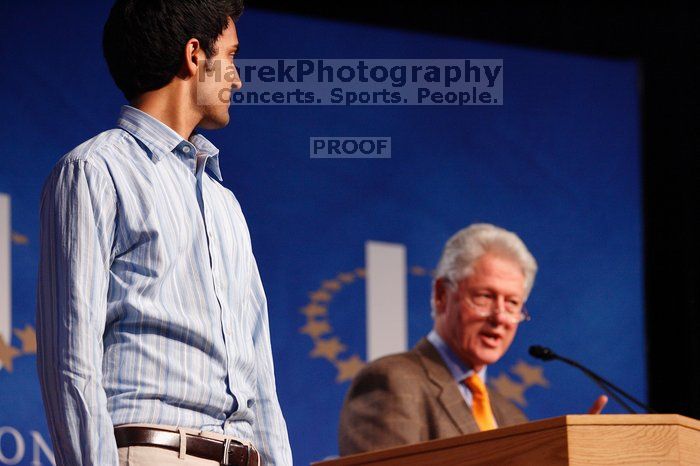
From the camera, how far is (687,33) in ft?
15.8

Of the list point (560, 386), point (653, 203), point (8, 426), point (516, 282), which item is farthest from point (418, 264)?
point (8, 426)

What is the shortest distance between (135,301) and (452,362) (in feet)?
8.30

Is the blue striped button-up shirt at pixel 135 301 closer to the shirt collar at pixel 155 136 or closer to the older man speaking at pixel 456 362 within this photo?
the shirt collar at pixel 155 136

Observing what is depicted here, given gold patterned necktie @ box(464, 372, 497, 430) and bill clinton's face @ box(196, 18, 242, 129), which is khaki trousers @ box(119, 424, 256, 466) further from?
gold patterned necktie @ box(464, 372, 497, 430)

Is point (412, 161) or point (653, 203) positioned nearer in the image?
point (412, 161)

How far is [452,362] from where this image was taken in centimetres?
409

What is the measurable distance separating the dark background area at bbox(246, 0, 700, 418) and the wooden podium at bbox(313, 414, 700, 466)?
2.33 metres

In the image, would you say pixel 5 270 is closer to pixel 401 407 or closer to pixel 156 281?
pixel 401 407

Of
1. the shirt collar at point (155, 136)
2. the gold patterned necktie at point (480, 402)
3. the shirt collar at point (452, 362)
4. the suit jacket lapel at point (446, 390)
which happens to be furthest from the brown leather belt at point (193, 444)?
the shirt collar at point (452, 362)

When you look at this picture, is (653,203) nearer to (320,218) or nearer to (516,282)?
(516,282)

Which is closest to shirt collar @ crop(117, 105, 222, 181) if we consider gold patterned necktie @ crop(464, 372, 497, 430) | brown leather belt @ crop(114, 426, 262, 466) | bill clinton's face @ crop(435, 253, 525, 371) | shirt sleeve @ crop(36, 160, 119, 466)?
shirt sleeve @ crop(36, 160, 119, 466)

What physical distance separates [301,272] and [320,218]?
0.70 ft

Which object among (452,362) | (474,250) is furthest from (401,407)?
(474,250)

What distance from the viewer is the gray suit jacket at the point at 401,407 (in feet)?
12.1
